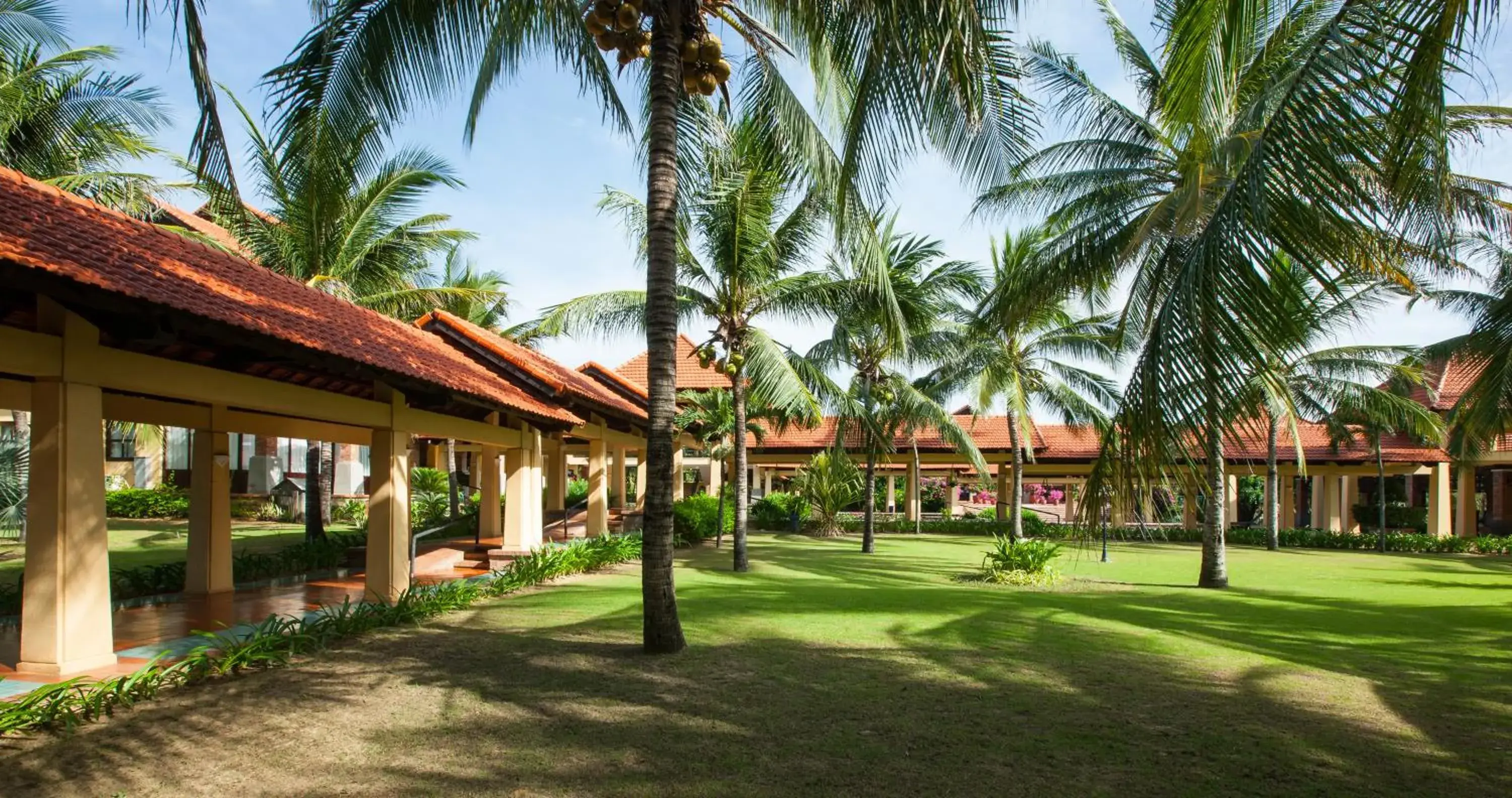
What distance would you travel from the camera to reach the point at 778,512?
29859mm

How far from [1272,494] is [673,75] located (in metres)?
23.4

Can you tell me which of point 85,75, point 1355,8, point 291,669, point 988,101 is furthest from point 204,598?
point 1355,8

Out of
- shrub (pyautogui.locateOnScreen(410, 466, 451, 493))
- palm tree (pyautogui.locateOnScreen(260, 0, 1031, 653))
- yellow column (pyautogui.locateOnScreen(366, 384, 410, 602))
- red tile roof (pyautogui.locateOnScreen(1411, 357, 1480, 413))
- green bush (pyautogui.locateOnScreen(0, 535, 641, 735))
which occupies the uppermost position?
palm tree (pyautogui.locateOnScreen(260, 0, 1031, 653))

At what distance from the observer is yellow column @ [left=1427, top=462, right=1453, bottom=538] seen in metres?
25.8

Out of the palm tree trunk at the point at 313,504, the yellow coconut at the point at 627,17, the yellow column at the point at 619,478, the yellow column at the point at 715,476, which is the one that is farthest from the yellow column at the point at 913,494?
the yellow coconut at the point at 627,17

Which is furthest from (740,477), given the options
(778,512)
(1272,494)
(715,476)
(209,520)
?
(1272,494)

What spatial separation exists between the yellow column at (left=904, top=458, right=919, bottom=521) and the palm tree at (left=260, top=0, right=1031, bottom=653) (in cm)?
2097

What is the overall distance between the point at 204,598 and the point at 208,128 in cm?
744

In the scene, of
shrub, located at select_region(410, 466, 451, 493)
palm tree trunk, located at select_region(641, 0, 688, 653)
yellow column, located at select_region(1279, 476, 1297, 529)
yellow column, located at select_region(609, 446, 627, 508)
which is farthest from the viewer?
yellow column, located at select_region(1279, 476, 1297, 529)

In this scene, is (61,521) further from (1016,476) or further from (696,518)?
(1016,476)

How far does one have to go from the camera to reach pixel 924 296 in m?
20.3

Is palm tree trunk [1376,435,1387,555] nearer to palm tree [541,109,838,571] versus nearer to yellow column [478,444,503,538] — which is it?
palm tree [541,109,838,571]

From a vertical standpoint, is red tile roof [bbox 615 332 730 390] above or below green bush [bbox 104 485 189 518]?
above

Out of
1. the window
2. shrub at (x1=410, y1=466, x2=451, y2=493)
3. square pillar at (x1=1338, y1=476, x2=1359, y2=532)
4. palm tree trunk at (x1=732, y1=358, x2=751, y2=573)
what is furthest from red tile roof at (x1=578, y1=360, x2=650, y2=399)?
square pillar at (x1=1338, y1=476, x2=1359, y2=532)
